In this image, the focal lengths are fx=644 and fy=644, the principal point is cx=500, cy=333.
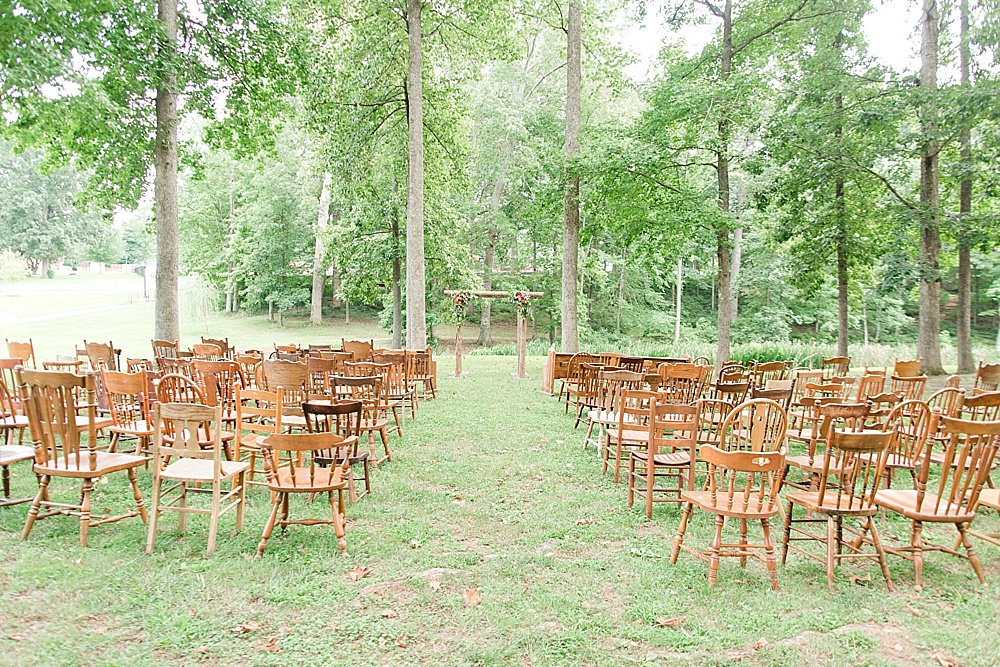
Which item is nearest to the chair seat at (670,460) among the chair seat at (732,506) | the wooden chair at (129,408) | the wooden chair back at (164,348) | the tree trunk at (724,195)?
the chair seat at (732,506)

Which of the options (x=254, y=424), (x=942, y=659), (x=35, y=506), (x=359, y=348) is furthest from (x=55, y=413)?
(x=359, y=348)

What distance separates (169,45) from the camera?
10.2 m

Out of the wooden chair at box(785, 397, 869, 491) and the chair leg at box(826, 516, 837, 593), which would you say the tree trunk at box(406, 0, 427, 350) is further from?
the chair leg at box(826, 516, 837, 593)

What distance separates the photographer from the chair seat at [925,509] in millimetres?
3965

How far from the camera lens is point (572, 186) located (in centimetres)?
1416

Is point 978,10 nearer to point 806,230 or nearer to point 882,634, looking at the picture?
point 806,230

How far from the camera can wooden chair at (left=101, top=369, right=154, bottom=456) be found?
208 inches

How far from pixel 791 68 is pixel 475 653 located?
46.6 feet

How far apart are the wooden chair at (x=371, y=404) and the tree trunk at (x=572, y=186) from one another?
7.87m

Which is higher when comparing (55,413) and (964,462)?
(55,413)

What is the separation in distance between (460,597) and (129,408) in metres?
4.32

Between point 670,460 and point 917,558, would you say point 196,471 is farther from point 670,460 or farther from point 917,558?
point 917,558

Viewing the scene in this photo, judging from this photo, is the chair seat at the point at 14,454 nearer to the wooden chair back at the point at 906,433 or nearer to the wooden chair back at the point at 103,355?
the wooden chair back at the point at 103,355

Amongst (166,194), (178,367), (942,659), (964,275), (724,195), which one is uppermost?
(724,195)
